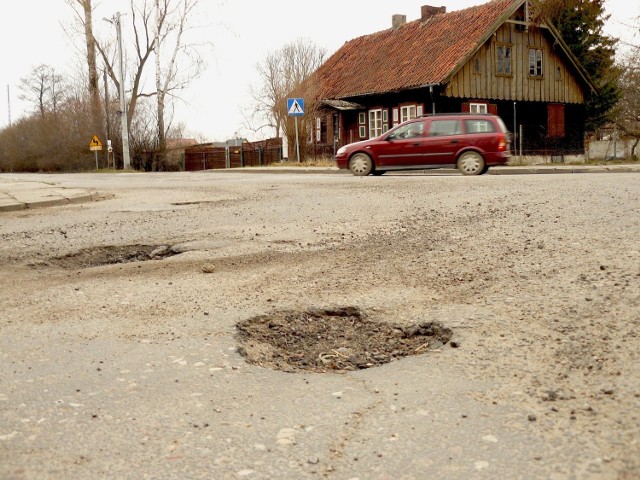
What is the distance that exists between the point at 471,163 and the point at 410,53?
1774 cm

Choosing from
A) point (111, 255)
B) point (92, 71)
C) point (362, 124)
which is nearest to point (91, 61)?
point (92, 71)

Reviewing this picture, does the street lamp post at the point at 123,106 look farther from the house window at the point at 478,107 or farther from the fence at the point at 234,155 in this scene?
the house window at the point at 478,107

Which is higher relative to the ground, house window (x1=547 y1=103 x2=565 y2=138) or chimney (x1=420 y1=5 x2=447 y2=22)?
chimney (x1=420 y1=5 x2=447 y2=22)

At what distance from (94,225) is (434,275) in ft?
17.6

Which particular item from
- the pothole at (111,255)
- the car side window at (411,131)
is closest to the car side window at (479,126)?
the car side window at (411,131)

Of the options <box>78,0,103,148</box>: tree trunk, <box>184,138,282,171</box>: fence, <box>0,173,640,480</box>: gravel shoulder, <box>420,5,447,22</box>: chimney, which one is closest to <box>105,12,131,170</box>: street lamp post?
<box>78,0,103,148</box>: tree trunk

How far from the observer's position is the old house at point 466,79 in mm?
32500

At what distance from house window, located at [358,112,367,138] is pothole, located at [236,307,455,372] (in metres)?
32.6

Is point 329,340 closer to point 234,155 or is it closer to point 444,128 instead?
point 444,128

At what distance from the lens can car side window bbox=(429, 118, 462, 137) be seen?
749 inches

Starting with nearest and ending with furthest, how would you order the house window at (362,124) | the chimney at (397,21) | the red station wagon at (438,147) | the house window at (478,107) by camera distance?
the red station wagon at (438,147), the house window at (478,107), the house window at (362,124), the chimney at (397,21)

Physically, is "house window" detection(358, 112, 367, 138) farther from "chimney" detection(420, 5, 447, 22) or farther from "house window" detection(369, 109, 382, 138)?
"chimney" detection(420, 5, 447, 22)

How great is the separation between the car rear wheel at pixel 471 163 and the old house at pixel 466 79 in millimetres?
12833

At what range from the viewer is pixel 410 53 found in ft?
115
